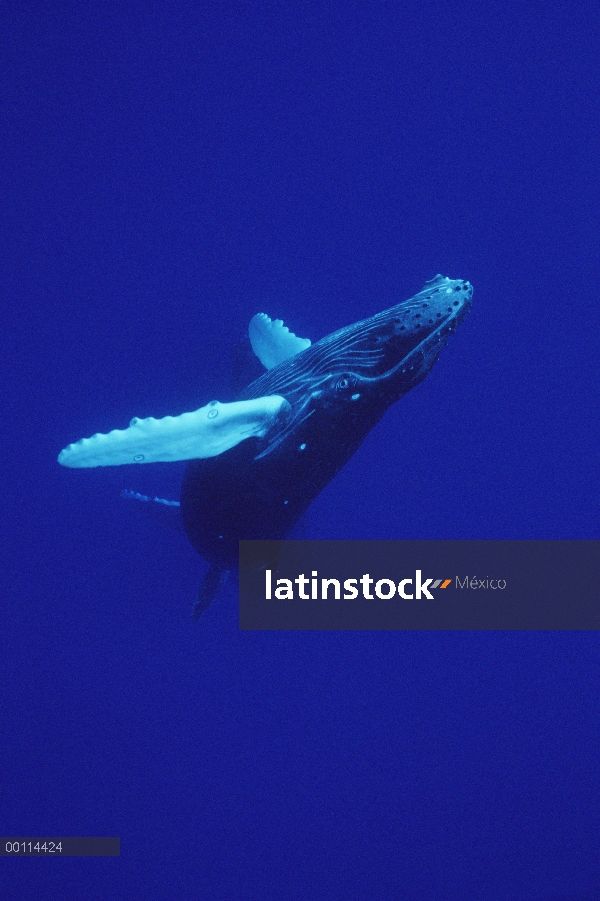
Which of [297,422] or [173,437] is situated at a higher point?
[297,422]

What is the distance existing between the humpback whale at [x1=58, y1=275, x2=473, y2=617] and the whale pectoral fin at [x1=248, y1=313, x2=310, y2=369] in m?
0.59

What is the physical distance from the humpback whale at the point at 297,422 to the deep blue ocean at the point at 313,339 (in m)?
1.46

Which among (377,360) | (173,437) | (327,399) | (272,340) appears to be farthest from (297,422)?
(272,340)

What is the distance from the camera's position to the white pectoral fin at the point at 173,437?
2762 millimetres

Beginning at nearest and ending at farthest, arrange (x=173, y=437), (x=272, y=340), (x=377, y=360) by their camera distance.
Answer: (x=173, y=437) → (x=377, y=360) → (x=272, y=340)

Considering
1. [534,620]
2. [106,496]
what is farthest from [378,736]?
[106,496]

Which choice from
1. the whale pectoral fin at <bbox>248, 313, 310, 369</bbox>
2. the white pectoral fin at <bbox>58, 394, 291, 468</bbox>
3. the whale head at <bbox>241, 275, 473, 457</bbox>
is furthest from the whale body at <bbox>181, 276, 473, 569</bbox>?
the whale pectoral fin at <bbox>248, 313, 310, 369</bbox>

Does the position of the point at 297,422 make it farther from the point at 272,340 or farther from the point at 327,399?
the point at 272,340

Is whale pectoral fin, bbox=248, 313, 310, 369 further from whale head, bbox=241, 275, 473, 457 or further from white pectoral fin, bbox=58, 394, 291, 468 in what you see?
white pectoral fin, bbox=58, 394, 291, 468

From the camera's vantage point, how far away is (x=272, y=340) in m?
4.28

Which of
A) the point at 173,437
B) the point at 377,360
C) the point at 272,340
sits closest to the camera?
the point at 173,437

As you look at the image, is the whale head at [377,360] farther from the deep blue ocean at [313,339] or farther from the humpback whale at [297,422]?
the deep blue ocean at [313,339]

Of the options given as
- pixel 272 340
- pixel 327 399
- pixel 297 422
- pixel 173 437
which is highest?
pixel 272 340

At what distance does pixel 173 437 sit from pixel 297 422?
79 centimetres
